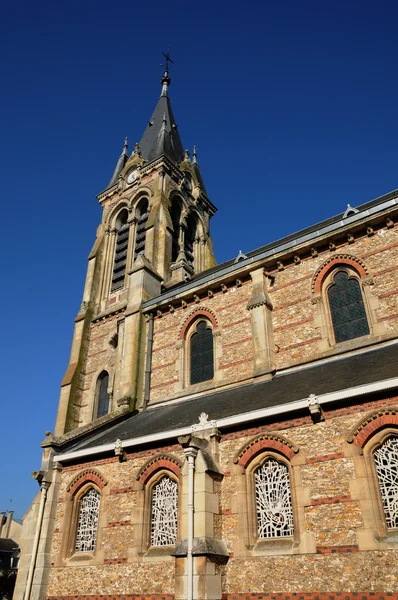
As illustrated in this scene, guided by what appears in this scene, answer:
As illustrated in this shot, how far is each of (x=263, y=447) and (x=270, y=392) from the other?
183cm

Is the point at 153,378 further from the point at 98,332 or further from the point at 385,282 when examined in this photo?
the point at 385,282

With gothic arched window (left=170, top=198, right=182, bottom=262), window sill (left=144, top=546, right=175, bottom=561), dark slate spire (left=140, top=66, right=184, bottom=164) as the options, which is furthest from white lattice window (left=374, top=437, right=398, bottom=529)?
dark slate spire (left=140, top=66, right=184, bottom=164)

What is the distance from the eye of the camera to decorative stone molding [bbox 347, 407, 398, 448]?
8.40 metres

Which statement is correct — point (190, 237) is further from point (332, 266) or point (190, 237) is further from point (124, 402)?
point (332, 266)

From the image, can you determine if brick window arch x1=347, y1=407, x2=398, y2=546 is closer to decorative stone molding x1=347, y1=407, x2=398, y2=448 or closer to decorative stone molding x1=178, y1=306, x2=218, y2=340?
decorative stone molding x1=347, y1=407, x2=398, y2=448

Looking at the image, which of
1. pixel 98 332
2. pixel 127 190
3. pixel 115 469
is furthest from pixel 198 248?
pixel 115 469

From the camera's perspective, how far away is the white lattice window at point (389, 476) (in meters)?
8.00

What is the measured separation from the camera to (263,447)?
967 centimetres

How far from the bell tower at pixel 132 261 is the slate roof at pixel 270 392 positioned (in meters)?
1.65

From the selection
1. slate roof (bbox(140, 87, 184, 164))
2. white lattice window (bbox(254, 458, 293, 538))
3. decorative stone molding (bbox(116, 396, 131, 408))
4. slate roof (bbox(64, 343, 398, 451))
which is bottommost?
white lattice window (bbox(254, 458, 293, 538))

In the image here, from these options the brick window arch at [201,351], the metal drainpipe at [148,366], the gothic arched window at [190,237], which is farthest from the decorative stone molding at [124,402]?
the gothic arched window at [190,237]

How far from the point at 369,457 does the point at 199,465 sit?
10.9 feet

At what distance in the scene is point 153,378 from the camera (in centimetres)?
1602

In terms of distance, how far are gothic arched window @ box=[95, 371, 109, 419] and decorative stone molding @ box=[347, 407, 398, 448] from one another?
1236cm
